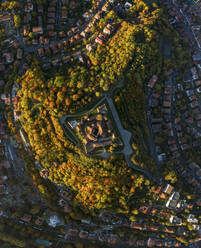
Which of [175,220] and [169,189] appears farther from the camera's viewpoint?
[175,220]

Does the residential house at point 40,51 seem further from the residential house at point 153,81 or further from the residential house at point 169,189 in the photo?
the residential house at point 169,189

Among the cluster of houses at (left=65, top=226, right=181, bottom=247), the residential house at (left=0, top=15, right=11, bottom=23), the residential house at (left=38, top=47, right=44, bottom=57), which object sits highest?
the residential house at (left=0, top=15, right=11, bottom=23)

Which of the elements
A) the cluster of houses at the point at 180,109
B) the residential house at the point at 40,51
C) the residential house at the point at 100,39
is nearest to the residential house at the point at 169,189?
the cluster of houses at the point at 180,109

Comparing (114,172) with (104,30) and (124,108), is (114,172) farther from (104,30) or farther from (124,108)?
(104,30)

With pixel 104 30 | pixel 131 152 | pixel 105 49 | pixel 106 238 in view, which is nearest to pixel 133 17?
pixel 104 30

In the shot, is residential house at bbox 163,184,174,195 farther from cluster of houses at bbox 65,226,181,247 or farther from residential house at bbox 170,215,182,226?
cluster of houses at bbox 65,226,181,247

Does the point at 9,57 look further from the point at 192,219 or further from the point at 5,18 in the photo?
the point at 192,219

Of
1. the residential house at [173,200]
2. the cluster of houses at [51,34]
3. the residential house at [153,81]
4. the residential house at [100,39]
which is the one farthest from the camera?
the residential house at [153,81]

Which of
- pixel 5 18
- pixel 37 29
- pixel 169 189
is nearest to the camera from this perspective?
pixel 169 189

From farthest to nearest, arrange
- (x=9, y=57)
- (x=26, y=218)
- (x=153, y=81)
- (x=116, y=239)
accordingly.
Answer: (x=153, y=81) → (x=9, y=57) → (x=26, y=218) → (x=116, y=239)

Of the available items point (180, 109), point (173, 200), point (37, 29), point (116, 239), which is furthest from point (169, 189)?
point (37, 29)

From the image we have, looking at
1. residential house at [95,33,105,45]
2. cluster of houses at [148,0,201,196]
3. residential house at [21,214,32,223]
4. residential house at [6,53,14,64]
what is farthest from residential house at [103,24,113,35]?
residential house at [21,214,32,223]
